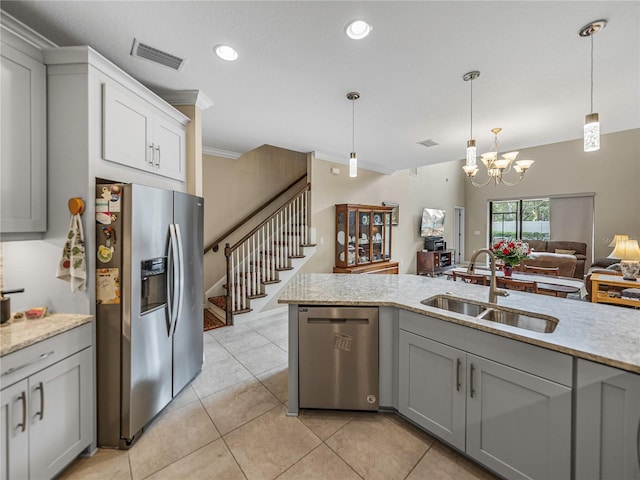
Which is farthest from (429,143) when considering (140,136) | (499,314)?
(140,136)

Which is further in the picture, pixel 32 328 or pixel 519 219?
pixel 519 219

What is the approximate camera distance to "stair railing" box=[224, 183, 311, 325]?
13.4 ft

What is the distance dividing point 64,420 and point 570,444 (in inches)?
102

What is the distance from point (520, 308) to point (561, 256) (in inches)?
249

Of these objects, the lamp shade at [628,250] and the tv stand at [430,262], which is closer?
the lamp shade at [628,250]

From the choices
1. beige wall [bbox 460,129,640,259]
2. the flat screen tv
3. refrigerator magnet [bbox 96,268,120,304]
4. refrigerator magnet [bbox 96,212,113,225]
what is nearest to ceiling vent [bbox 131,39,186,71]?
refrigerator magnet [bbox 96,212,113,225]

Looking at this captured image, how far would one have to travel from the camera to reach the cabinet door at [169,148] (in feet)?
7.62

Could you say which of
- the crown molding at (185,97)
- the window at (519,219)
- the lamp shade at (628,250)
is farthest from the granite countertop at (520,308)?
the window at (519,219)

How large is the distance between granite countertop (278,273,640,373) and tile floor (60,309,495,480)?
2.89 feet

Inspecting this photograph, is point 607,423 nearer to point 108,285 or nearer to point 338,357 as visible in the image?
point 338,357

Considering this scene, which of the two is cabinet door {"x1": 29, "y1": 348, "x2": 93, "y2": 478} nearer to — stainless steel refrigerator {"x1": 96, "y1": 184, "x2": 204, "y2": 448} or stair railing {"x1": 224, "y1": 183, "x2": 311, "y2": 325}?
stainless steel refrigerator {"x1": 96, "y1": 184, "x2": 204, "y2": 448}

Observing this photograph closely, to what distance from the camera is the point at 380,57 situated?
84.4 inches

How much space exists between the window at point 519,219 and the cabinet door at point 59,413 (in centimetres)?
1087

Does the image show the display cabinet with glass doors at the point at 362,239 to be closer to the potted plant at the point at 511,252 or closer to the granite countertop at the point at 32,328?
the potted plant at the point at 511,252
